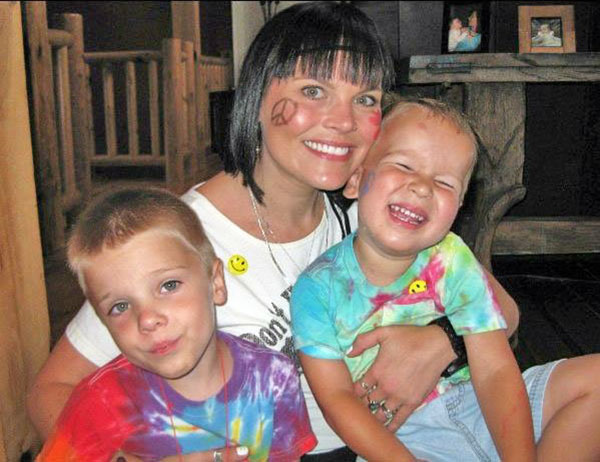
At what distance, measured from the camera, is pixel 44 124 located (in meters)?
3.81

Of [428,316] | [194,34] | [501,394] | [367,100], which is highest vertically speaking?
[194,34]

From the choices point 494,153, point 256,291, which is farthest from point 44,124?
point 256,291

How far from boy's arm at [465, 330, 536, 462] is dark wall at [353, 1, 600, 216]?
285 centimetres

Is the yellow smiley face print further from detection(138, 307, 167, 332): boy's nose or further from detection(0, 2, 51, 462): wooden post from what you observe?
detection(0, 2, 51, 462): wooden post

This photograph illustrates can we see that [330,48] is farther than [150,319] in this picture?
Yes

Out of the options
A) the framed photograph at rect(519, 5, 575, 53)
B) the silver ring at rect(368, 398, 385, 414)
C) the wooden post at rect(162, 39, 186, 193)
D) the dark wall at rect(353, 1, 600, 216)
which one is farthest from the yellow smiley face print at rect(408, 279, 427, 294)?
the wooden post at rect(162, 39, 186, 193)

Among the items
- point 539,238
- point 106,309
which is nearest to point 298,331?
point 106,309

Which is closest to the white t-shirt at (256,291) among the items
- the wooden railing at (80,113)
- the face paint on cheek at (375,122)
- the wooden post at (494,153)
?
the face paint on cheek at (375,122)

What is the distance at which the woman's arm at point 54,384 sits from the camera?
123 cm

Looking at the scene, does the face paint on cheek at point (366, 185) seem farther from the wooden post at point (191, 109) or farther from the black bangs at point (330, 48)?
the wooden post at point (191, 109)

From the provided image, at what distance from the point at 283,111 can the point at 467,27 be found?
249 cm

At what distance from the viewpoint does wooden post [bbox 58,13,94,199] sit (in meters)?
4.60

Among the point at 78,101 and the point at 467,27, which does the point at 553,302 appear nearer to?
the point at 467,27

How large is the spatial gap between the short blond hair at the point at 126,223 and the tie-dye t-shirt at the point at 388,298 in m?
0.23
